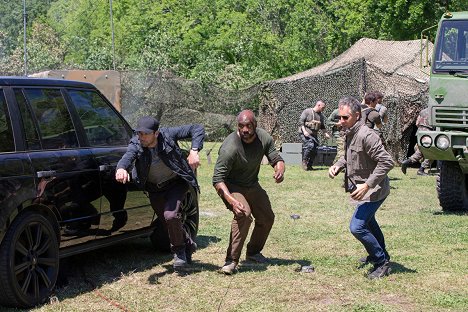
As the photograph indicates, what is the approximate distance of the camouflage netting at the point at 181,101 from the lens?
25.4 meters

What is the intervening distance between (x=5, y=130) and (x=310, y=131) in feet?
44.2

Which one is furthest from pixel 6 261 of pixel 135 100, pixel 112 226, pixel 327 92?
pixel 135 100

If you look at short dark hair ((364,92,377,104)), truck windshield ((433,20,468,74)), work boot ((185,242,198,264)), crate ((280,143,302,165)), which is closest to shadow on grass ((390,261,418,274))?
work boot ((185,242,198,264))

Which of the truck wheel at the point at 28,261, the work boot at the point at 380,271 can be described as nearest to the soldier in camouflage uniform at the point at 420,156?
the work boot at the point at 380,271

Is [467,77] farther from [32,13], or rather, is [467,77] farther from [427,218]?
[32,13]

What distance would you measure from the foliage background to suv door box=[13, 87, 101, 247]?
2395cm

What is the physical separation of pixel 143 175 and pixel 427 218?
536 cm

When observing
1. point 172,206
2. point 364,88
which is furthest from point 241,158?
point 364,88

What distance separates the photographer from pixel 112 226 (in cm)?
785

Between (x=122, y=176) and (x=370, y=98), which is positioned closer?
(x=122, y=176)

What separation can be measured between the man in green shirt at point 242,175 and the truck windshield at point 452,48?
4881 mm

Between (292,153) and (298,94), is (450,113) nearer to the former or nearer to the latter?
(292,153)

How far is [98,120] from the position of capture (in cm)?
810

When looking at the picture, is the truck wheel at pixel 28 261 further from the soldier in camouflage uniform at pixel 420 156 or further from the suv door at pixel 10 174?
the soldier in camouflage uniform at pixel 420 156
